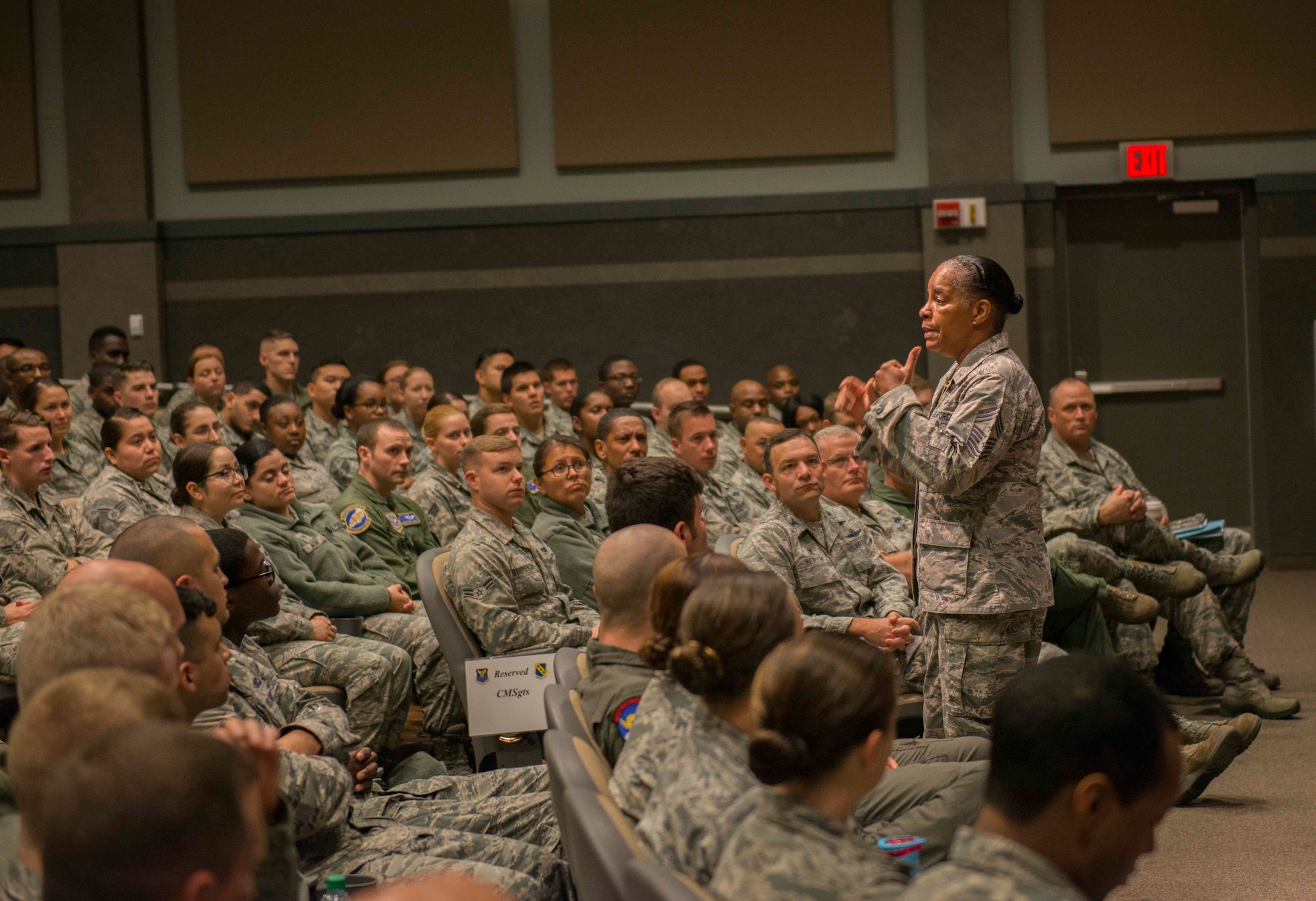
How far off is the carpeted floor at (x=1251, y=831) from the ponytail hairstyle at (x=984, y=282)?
4.49 ft

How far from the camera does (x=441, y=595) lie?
336 cm

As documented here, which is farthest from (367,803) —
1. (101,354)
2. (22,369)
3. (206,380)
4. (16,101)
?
(16,101)

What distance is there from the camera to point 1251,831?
Result: 3.19 m

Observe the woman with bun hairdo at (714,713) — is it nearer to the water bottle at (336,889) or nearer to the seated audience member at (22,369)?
the water bottle at (336,889)

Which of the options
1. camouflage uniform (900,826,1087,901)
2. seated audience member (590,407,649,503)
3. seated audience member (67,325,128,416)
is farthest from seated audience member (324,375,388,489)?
camouflage uniform (900,826,1087,901)

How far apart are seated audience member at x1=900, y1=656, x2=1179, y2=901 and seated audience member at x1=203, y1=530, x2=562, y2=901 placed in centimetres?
101

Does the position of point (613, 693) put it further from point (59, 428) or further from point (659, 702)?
point (59, 428)

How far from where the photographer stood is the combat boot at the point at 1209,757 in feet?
10.4

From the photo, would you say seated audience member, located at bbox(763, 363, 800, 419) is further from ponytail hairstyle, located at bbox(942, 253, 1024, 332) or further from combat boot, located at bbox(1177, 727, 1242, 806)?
ponytail hairstyle, located at bbox(942, 253, 1024, 332)

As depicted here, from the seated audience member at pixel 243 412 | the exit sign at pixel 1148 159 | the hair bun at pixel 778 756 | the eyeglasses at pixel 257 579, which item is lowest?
the hair bun at pixel 778 756

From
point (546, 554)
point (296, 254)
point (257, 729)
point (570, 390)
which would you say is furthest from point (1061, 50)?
point (257, 729)

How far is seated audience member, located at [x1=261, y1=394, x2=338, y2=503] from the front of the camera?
5.26 metres

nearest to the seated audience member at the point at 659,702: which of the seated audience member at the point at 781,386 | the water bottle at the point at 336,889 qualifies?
the water bottle at the point at 336,889

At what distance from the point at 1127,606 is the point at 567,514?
186 cm
